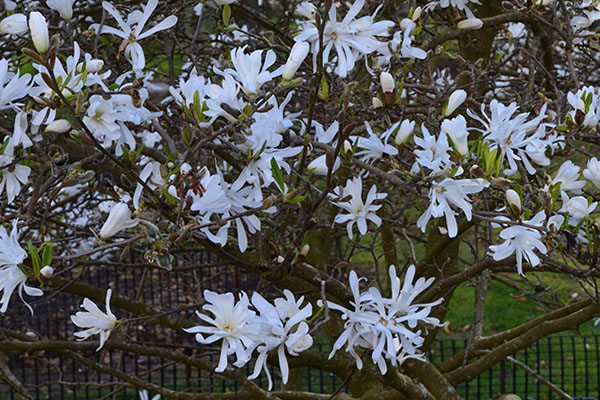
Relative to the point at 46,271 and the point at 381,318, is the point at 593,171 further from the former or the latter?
the point at 46,271

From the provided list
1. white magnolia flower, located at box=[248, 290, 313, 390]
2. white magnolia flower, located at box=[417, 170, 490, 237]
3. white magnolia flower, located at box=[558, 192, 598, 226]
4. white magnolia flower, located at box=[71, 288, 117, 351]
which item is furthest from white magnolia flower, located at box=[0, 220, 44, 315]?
white magnolia flower, located at box=[558, 192, 598, 226]

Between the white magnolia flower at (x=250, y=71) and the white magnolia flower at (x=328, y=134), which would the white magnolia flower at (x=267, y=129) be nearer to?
the white magnolia flower at (x=250, y=71)

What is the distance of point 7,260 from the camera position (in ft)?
4.50

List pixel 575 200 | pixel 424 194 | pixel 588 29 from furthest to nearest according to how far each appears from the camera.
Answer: pixel 588 29
pixel 575 200
pixel 424 194

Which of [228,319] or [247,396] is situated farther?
[247,396]

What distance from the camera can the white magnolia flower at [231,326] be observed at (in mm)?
1422

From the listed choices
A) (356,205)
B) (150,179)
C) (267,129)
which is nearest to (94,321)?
(150,179)

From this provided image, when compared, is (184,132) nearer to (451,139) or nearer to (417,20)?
(451,139)

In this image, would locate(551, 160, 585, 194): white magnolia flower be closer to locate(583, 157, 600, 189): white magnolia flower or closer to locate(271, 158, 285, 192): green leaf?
locate(583, 157, 600, 189): white magnolia flower

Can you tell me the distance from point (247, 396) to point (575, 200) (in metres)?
1.53

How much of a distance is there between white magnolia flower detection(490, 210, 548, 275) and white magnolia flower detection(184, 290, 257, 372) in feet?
1.86

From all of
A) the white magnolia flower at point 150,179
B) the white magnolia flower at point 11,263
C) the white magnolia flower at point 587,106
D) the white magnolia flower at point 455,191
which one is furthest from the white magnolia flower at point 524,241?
the white magnolia flower at point 11,263

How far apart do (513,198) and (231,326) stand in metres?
0.67

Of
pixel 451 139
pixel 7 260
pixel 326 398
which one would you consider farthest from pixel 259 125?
pixel 326 398
